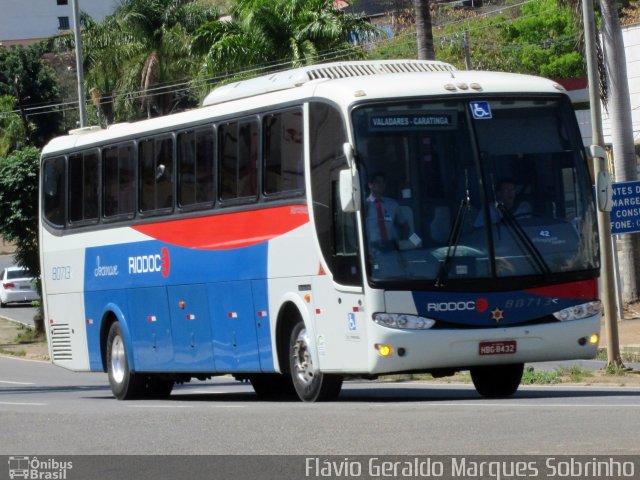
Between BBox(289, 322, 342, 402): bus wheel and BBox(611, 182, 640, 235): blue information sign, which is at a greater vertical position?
BBox(611, 182, 640, 235): blue information sign

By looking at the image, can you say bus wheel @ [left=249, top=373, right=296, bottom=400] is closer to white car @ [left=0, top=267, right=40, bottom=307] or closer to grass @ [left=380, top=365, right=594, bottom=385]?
grass @ [left=380, top=365, right=594, bottom=385]

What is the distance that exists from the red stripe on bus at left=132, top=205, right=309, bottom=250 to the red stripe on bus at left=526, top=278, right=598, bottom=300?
2.65m

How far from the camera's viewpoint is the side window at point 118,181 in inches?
751

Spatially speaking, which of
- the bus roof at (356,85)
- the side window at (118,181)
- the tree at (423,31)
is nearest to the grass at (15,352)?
the tree at (423,31)

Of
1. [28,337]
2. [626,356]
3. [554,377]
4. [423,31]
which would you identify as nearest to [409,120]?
[554,377]

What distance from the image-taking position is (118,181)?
1942 centimetres

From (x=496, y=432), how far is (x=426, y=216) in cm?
400

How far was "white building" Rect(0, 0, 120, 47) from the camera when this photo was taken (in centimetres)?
11831

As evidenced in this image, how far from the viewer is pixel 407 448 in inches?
383

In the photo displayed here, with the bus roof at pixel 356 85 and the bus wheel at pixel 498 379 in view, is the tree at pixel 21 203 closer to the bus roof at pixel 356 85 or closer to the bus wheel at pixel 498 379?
the bus roof at pixel 356 85

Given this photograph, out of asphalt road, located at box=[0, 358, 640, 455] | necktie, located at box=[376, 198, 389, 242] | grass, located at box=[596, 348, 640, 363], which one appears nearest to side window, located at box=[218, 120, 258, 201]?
necktie, located at box=[376, 198, 389, 242]

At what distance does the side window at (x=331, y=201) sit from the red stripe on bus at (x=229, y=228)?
372 mm

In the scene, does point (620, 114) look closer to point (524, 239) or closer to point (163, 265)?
point (163, 265)
